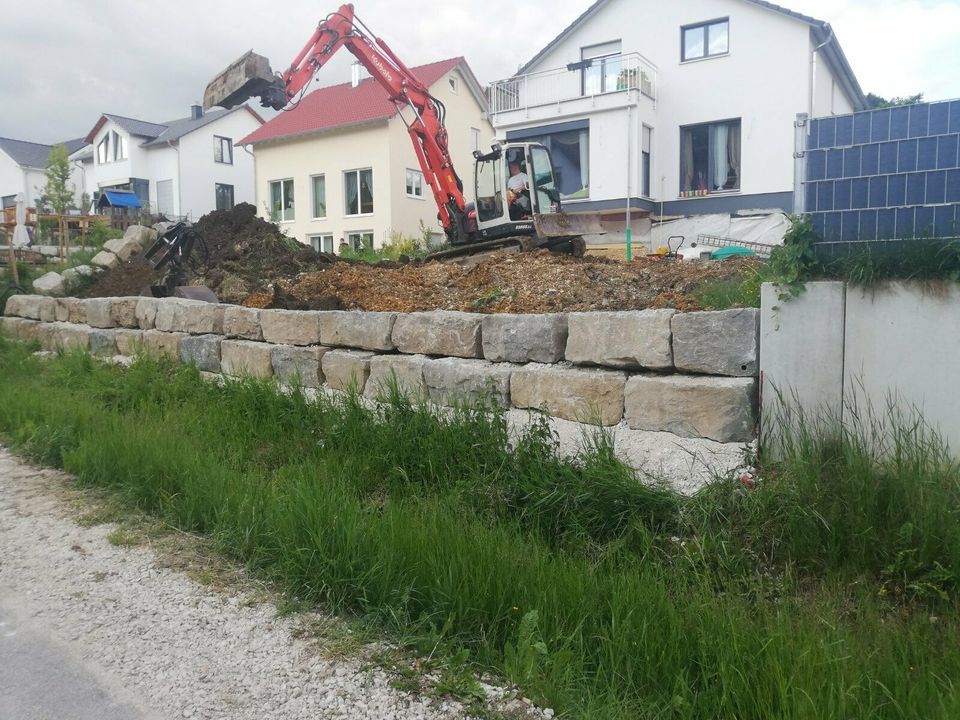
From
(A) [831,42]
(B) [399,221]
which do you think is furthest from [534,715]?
(B) [399,221]

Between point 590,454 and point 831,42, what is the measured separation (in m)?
20.9

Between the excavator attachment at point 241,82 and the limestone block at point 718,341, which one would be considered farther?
the excavator attachment at point 241,82

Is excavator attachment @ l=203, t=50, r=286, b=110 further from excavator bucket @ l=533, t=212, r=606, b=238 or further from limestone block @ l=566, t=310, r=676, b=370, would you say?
limestone block @ l=566, t=310, r=676, b=370

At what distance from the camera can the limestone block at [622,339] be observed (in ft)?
16.2

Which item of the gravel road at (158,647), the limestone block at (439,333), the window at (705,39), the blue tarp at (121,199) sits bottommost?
the gravel road at (158,647)

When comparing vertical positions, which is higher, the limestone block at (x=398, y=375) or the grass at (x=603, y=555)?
the limestone block at (x=398, y=375)

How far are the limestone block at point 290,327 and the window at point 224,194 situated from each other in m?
37.9

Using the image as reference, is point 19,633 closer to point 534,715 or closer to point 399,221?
point 534,715

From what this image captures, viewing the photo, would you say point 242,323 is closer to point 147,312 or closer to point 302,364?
point 302,364

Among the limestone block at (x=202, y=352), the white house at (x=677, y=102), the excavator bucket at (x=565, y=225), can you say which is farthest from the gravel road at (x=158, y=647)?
the white house at (x=677, y=102)

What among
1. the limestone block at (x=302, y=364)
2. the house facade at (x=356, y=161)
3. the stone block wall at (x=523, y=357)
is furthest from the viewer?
the house facade at (x=356, y=161)

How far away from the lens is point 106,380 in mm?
8055

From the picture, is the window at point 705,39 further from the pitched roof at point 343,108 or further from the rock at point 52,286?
the rock at point 52,286

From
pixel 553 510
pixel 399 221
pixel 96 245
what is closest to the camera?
pixel 553 510
